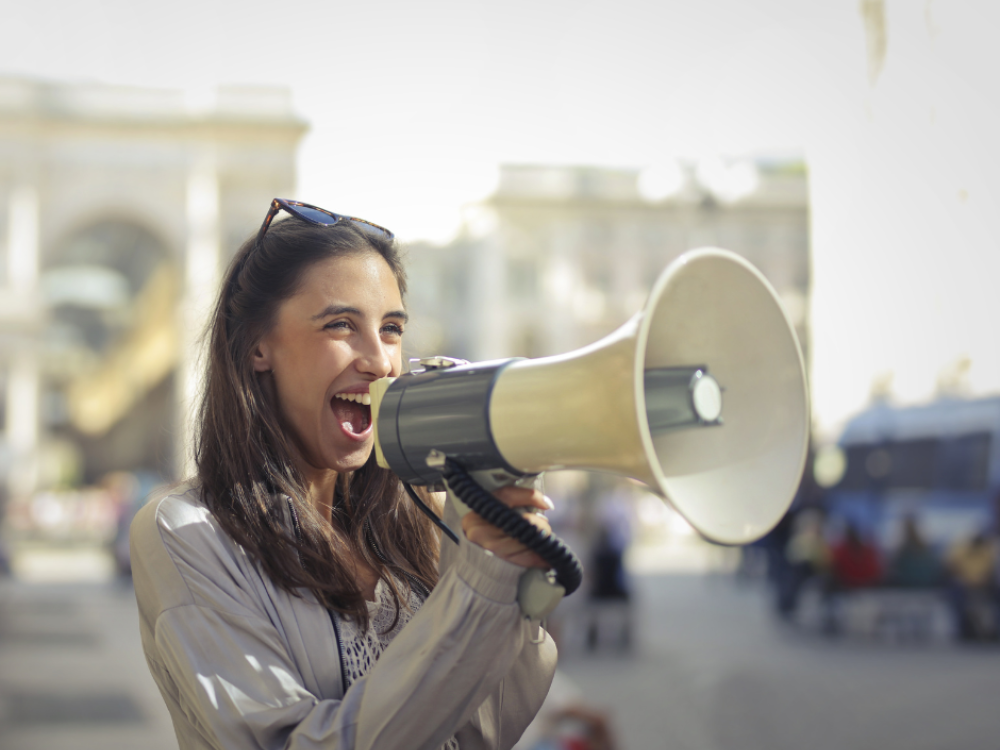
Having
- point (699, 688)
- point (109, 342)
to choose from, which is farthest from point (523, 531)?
point (109, 342)

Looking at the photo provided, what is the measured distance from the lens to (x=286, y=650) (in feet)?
3.25

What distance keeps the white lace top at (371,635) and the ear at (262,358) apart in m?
0.31

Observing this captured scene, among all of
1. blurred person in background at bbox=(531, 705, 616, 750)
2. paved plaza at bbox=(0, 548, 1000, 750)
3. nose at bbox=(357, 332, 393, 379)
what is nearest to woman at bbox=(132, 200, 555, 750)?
nose at bbox=(357, 332, 393, 379)

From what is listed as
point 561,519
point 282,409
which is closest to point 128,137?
point 561,519

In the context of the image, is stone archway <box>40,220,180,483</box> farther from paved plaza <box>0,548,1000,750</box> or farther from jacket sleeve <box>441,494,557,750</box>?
jacket sleeve <box>441,494,557,750</box>

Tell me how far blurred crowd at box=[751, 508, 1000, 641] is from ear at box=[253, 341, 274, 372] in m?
7.58

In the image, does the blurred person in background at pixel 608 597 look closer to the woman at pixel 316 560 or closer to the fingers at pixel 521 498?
the woman at pixel 316 560

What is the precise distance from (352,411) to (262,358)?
→ 0.14 meters

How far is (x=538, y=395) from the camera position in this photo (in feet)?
2.89

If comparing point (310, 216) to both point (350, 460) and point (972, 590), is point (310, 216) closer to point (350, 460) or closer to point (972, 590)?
point (350, 460)

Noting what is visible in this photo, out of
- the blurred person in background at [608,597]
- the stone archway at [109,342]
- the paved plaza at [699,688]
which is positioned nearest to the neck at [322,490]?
the paved plaza at [699,688]

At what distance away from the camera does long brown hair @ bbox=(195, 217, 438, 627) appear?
1074 mm

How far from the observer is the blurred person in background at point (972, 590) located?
751 cm

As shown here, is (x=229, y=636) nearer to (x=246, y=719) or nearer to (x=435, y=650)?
(x=246, y=719)
